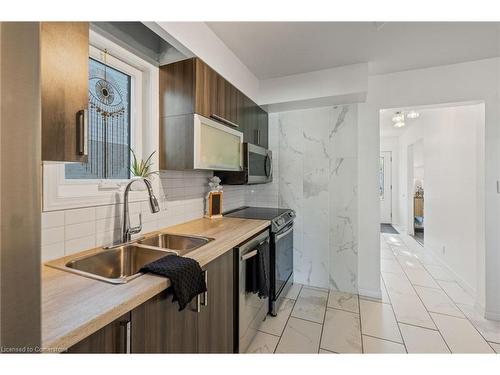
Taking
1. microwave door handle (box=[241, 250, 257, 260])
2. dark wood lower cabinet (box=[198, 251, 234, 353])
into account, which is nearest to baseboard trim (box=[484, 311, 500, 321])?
microwave door handle (box=[241, 250, 257, 260])

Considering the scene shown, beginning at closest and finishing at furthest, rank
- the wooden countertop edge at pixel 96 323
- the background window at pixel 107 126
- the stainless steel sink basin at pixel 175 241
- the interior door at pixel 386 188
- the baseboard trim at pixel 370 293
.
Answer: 1. the wooden countertop edge at pixel 96 323
2. the background window at pixel 107 126
3. the stainless steel sink basin at pixel 175 241
4. the baseboard trim at pixel 370 293
5. the interior door at pixel 386 188

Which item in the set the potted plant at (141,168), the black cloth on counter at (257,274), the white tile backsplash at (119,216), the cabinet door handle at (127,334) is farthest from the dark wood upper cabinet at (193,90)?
the cabinet door handle at (127,334)

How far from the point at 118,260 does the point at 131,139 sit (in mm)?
833

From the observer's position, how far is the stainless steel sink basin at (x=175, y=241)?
147 centimetres

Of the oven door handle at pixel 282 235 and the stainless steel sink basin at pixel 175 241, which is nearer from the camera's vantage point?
the stainless steel sink basin at pixel 175 241

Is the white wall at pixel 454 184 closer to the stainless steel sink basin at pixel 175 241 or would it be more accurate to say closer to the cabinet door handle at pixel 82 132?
the stainless steel sink basin at pixel 175 241

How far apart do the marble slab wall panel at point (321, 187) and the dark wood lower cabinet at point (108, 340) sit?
2318 mm

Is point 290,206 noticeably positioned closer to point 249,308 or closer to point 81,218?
point 249,308

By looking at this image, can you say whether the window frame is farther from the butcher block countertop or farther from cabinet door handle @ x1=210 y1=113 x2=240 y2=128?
cabinet door handle @ x1=210 y1=113 x2=240 y2=128

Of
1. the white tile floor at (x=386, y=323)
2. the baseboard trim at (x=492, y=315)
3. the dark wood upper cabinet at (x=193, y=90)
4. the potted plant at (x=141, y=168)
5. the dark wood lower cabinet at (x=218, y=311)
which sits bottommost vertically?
the white tile floor at (x=386, y=323)

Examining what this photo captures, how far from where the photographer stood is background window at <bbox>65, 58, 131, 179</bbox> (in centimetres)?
133

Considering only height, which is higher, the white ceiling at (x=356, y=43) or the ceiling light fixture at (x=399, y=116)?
the white ceiling at (x=356, y=43)
